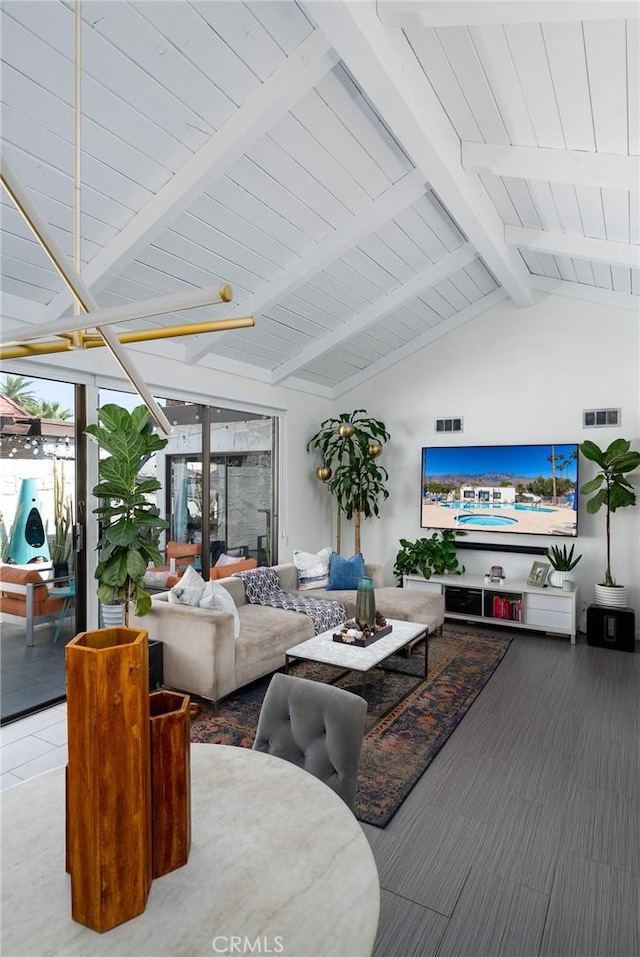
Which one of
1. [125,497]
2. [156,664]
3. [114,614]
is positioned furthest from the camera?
[114,614]

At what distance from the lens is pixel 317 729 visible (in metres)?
1.78

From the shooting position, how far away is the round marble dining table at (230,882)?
90cm

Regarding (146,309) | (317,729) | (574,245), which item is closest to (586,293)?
(574,245)

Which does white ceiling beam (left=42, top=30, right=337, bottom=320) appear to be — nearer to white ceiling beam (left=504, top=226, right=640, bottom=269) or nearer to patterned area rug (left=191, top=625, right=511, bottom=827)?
white ceiling beam (left=504, top=226, right=640, bottom=269)

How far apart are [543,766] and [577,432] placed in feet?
11.7

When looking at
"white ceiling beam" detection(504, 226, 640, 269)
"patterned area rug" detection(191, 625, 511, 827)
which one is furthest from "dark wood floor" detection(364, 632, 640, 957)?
"white ceiling beam" detection(504, 226, 640, 269)

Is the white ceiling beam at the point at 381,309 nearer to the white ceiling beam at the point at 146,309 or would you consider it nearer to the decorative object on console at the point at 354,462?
the decorative object on console at the point at 354,462

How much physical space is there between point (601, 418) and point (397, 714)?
11.8 ft

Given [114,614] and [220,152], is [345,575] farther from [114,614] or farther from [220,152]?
[220,152]

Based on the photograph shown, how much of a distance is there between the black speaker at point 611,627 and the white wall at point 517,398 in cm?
51

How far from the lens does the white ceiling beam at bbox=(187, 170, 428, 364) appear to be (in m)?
3.49

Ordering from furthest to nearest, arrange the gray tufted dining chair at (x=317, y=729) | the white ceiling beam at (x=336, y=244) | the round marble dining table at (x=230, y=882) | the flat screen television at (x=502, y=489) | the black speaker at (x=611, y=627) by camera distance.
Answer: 1. the flat screen television at (x=502, y=489)
2. the black speaker at (x=611, y=627)
3. the white ceiling beam at (x=336, y=244)
4. the gray tufted dining chair at (x=317, y=729)
5. the round marble dining table at (x=230, y=882)

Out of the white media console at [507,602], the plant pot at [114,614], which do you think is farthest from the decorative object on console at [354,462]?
the plant pot at [114,614]

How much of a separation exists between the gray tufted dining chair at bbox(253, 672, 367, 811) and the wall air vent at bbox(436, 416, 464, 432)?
471 centimetres
